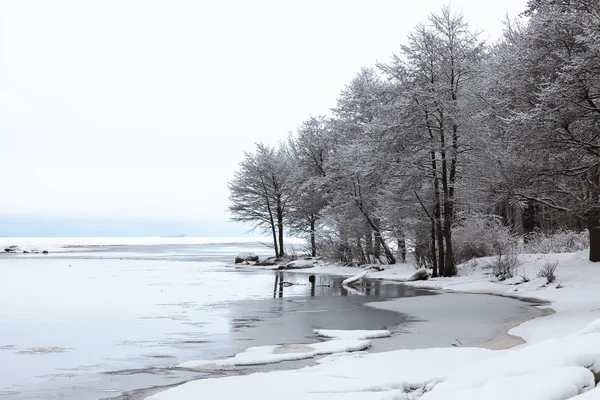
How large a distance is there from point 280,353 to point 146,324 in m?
4.81

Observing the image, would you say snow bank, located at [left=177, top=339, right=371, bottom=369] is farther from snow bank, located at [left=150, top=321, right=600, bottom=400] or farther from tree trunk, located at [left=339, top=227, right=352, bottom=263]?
tree trunk, located at [left=339, top=227, right=352, bottom=263]

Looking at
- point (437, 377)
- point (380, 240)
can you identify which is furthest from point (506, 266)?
point (437, 377)

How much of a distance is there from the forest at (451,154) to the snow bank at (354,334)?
600 centimetres

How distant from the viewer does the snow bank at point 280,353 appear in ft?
27.8

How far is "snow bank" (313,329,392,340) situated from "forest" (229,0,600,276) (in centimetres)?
600

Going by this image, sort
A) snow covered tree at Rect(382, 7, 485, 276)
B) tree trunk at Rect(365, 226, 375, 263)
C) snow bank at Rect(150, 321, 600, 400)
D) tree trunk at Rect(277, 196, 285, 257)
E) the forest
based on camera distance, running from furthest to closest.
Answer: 1. tree trunk at Rect(277, 196, 285, 257)
2. tree trunk at Rect(365, 226, 375, 263)
3. snow covered tree at Rect(382, 7, 485, 276)
4. the forest
5. snow bank at Rect(150, 321, 600, 400)

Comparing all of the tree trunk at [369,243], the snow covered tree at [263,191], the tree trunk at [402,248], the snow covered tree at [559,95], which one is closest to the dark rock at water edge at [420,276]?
the tree trunk at [402,248]

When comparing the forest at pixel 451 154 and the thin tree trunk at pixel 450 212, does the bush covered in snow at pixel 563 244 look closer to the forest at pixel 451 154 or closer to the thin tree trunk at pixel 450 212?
the forest at pixel 451 154

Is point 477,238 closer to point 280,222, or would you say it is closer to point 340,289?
point 340,289

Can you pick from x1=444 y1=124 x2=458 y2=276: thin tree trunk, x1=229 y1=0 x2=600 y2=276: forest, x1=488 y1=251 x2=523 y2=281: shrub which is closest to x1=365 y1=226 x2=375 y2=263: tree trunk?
x1=229 y1=0 x2=600 y2=276: forest

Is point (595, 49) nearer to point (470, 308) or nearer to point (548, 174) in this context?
point (548, 174)

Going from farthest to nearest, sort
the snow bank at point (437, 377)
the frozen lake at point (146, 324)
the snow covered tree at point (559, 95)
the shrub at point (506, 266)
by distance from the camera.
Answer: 1. the shrub at point (506, 266)
2. the snow covered tree at point (559, 95)
3. the frozen lake at point (146, 324)
4. the snow bank at point (437, 377)

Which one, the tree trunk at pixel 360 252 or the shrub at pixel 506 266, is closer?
the shrub at pixel 506 266

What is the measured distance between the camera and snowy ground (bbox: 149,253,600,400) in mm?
4766
